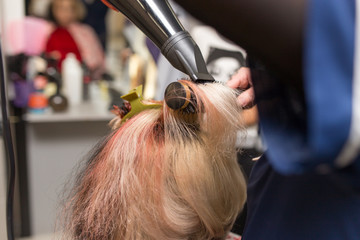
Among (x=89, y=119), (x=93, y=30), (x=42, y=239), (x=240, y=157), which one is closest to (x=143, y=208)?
(x=240, y=157)

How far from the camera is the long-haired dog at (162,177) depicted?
1.81 ft

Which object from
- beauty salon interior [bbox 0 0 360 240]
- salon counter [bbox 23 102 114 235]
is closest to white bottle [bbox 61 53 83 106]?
salon counter [bbox 23 102 114 235]

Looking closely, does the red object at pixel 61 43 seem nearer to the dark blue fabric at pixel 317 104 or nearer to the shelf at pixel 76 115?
the shelf at pixel 76 115

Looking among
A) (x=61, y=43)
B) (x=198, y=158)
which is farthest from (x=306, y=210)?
(x=61, y=43)

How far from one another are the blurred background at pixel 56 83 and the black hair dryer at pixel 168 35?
1183 millimetres

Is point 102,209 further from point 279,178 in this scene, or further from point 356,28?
point 356,28

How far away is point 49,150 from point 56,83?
404mm

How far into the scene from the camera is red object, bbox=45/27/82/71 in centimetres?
226

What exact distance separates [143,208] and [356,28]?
414 millimetres

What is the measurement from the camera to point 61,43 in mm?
2293

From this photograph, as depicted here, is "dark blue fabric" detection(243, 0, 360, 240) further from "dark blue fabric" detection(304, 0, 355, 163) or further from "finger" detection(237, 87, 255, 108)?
"finger" detection(237, 87, 255, 108)

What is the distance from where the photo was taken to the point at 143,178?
556 mm

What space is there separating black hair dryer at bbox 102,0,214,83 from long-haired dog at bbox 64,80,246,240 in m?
0.03

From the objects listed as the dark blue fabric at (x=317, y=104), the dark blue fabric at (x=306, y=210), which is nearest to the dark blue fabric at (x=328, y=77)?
the dark blue fabric at (x=317, y=104)
